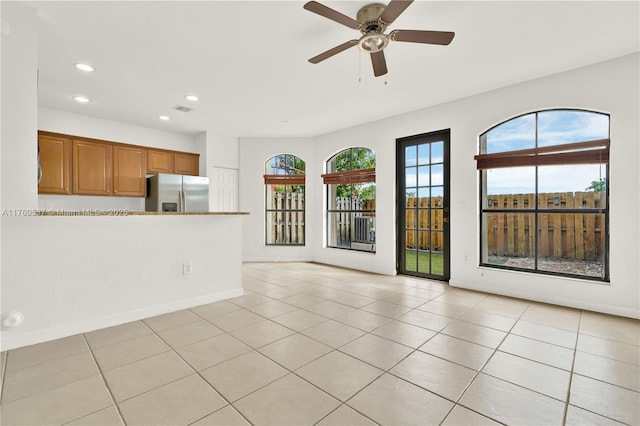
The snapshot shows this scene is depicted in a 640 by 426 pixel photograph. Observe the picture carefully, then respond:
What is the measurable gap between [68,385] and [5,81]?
2287 mm

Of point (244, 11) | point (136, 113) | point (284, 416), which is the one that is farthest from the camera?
point (136, 113)

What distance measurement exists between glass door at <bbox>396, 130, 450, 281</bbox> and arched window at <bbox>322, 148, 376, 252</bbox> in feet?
2.08

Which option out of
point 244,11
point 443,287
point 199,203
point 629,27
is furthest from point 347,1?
point 199,203

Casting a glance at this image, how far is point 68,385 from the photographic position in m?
1.83

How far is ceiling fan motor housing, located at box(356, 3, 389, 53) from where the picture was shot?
2.26 m

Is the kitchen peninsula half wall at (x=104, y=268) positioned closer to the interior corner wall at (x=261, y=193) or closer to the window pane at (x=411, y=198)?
the interior corner wall at (x=261, y=193)

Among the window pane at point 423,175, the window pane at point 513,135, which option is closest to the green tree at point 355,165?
the window pane at point 423,175

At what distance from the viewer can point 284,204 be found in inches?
265

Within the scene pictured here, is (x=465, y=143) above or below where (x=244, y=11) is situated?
below

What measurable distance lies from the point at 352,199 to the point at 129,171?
4.24 m

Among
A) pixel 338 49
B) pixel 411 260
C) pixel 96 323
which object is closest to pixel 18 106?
pixel 96 323

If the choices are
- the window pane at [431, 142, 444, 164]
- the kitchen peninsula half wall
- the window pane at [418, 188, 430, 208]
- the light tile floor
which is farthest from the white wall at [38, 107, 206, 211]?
the window pane at [431, 142, 444, 164]

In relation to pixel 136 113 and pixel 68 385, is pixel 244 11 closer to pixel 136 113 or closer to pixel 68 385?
pixel 68 385

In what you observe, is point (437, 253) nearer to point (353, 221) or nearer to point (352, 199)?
point (353, 221)
